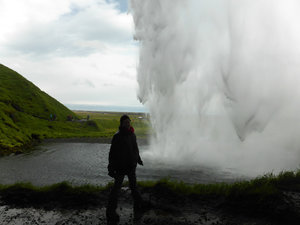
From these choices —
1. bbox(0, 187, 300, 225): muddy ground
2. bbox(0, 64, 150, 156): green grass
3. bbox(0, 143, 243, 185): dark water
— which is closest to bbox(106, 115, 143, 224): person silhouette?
bbox(0, 187, 300, 225): muddy ground

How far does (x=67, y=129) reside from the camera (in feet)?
230

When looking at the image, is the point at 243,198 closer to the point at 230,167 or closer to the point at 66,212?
the point at 66,212

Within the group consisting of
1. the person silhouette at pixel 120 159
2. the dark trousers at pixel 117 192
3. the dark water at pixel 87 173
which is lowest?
the dark water at pixel 87 173

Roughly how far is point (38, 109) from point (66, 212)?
81.0 m

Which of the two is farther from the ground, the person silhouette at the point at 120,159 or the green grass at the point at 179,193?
the person silhouette at the point at 120,159

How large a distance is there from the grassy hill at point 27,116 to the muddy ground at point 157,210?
32.4 metres

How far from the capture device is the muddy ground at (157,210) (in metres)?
7.85

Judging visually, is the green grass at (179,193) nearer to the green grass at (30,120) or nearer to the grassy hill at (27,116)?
the green grass at (30,120)

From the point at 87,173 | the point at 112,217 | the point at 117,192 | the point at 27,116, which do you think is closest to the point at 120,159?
the point at 117,192

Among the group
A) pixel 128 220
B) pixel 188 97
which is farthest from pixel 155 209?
pixel 188 97

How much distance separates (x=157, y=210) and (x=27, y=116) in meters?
69.6

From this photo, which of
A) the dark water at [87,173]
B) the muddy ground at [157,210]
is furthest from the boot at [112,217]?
the dark water at [87,173]

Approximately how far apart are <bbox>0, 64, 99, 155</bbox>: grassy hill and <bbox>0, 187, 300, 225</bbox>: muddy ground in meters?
32.4

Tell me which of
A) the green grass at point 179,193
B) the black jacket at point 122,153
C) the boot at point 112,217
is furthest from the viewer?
the green grass at point 179,193
